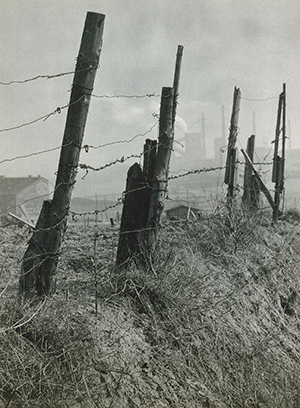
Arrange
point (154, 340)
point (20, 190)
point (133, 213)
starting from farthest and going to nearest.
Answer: point (20, 190) < point (133, 213) < point (154, 340)

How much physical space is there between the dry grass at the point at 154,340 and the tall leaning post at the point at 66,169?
250 millimetres

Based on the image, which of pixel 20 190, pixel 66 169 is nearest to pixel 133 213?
pixel 66 169

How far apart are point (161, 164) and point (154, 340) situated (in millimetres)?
2051

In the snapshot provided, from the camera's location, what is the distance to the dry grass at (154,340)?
2699mm

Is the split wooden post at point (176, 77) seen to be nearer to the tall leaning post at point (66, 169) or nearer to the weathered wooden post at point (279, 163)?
the tall leaning post at point (66, 169)

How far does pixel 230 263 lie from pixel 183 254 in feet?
3.02

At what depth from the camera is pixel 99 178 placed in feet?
344

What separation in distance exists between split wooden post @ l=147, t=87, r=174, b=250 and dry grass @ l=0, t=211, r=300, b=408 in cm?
34

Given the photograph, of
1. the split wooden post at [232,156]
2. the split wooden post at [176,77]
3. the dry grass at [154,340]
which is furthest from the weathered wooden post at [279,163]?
the split wooden post at [176,77]

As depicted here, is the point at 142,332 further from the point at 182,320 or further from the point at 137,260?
the point at 137,260

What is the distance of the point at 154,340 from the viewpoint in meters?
3.48

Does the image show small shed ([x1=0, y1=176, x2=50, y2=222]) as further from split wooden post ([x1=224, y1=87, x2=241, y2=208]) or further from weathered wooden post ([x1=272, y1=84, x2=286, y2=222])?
split wooden post ([x1=224, y1=87, x2=241, y2=208])

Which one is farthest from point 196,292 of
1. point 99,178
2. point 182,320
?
point 99,178

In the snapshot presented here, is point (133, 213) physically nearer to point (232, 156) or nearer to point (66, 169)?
point (66, 169)
